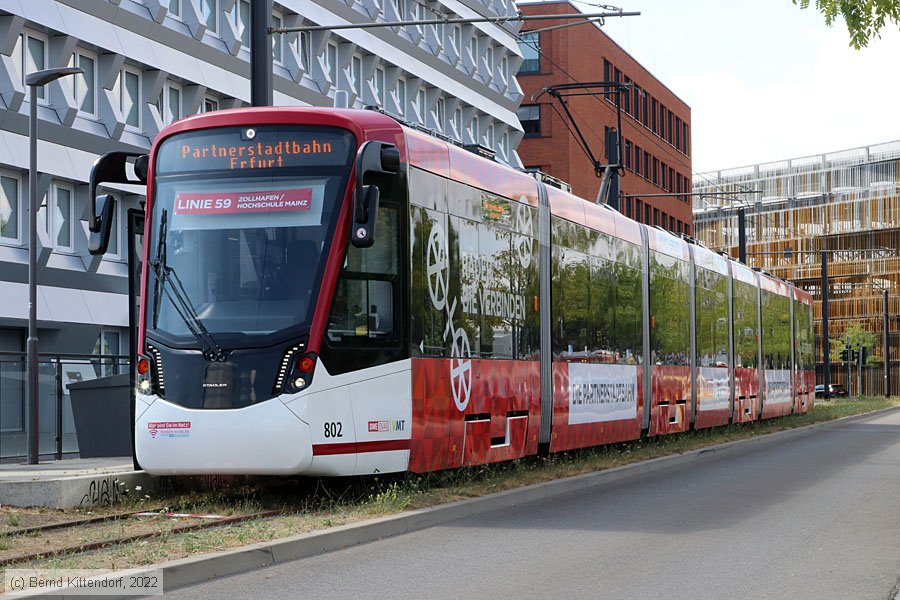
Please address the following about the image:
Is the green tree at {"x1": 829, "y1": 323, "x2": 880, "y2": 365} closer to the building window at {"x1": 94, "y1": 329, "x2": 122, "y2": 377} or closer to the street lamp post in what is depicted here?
the building window at {"x1": 94, "y1": 329, "x2": 122, "y2": 377}

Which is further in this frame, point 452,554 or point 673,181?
point 673,181

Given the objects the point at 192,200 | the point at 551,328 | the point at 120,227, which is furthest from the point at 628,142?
the point at 192,200

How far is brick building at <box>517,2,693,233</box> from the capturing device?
7488 centimetres

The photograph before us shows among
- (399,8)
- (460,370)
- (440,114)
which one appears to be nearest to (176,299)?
(460,370)

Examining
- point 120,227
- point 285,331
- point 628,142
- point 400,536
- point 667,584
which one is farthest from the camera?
point 628,142

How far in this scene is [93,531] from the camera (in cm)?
1165

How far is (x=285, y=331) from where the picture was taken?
44.1 ft

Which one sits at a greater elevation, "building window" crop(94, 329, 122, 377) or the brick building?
the brick building

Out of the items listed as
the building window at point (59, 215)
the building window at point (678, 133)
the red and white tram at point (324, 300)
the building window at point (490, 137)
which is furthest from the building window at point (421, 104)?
the building window at point (678, 133)

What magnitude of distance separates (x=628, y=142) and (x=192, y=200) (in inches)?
2742

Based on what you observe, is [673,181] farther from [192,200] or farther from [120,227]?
[192,200]

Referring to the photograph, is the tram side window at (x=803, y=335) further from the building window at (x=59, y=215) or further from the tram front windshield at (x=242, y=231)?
the tram front windshield at (x=242, y=231)

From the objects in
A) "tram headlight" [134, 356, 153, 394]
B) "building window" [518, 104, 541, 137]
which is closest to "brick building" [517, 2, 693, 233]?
"building window" [518, 104, 541, 137]

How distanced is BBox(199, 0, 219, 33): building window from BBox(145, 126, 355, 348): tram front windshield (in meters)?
26.5
